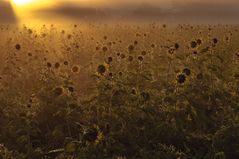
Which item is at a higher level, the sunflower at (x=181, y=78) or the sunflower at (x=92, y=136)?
the sunflower at (x=181, y=78)

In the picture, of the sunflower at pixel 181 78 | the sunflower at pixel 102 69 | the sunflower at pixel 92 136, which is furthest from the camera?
the sunflower at pixel 102 69

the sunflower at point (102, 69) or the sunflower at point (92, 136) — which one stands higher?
the sunflower at point (102, 69)

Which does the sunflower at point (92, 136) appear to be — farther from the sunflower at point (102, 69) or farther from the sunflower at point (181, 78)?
the sunflower at point (102, 69)

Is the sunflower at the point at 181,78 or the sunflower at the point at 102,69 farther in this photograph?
the sunflower at the point at 102,69

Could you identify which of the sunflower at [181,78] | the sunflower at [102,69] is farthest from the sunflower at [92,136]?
the sunflower at [102,69]

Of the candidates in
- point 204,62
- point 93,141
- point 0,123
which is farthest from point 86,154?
point 204,62

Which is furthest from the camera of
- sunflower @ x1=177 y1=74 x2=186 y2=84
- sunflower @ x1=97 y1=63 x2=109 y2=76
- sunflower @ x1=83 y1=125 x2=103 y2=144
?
sunflower @ x1=97 y1=63 x2=109 y2=76

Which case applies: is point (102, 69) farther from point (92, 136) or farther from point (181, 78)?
point (92, 136)

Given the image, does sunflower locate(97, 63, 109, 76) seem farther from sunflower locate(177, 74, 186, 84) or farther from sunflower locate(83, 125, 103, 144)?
sunflower locate(83, 125, 103, 144)

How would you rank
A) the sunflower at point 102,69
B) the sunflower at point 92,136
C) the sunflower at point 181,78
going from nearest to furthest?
the sunflower at point 92,136, the sunflower at point 181,78, the sunflower at point 102,69

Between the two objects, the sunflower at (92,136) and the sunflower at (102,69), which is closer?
the sunflower at (92,136)

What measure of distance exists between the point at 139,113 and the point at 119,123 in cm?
33

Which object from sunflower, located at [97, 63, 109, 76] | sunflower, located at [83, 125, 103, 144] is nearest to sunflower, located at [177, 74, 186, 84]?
sunflower, located at [97, 63, 109, 76]

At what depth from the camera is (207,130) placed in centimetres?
738
